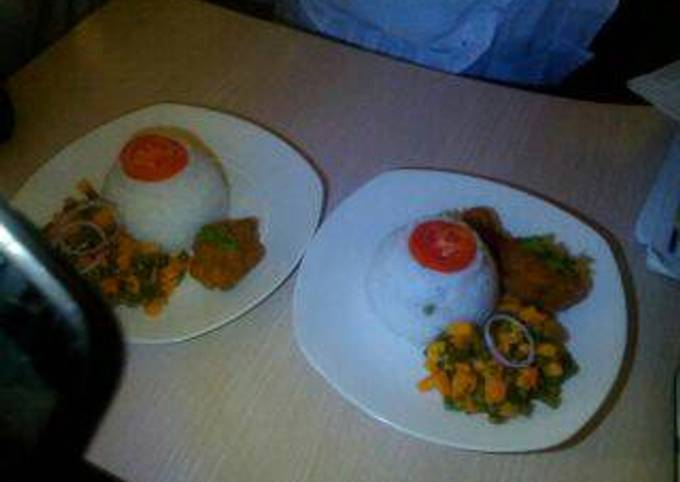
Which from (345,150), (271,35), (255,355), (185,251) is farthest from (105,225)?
(271,35)

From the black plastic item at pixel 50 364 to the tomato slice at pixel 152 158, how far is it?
426mm

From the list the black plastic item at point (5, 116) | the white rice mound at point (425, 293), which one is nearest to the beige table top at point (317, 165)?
the black plastic item at point (5, 116)

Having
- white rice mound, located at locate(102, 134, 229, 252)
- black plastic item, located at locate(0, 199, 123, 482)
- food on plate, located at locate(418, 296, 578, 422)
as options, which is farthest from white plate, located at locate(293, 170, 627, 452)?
black plastic item, located at locate(0, 199, 123, 482)

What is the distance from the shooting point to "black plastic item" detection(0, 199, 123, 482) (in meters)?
0.37

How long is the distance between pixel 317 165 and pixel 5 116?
49cm

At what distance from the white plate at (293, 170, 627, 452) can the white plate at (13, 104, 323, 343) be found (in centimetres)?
5

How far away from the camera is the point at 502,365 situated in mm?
723

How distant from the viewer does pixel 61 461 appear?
36cm

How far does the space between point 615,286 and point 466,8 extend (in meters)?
0.67

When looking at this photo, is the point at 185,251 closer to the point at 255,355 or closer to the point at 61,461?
the point at 255,355

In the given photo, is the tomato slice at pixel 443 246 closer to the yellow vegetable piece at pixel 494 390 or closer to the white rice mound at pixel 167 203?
the yellow vegetable piece at pixel 494 390

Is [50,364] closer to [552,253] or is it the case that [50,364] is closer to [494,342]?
[494,342]

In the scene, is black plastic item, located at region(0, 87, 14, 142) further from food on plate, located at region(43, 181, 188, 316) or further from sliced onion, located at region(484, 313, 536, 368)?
sliced onion, located at region(484, 313, 536, 368)

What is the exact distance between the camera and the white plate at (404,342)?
0.71m
